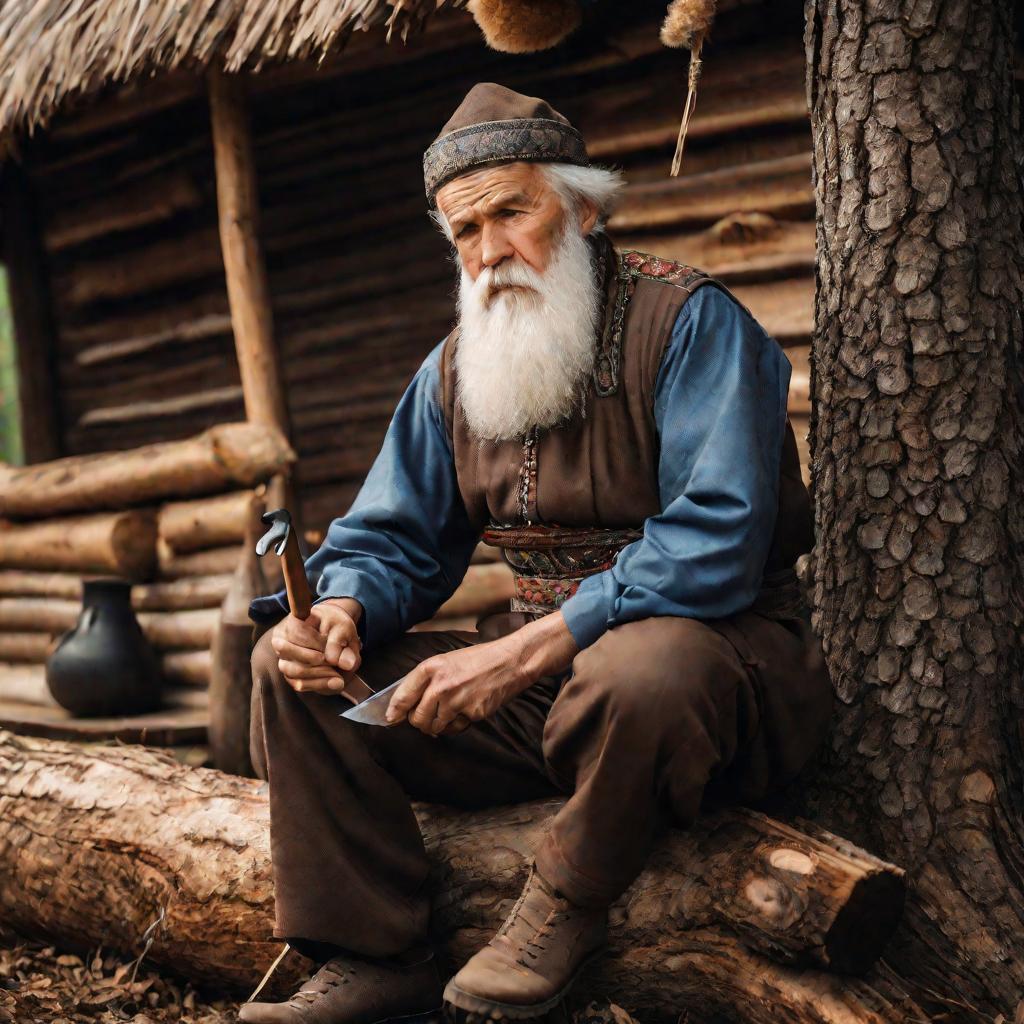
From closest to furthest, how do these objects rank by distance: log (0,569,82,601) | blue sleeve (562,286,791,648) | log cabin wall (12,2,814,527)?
1. blue sleeve (562,286,791,648)
2. log cabin wall (12,2,814,527)
3. log (0,569,82,601)

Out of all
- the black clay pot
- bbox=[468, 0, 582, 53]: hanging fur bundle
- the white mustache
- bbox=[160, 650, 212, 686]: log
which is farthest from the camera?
bbox=[160, 650, 212, 686]: log

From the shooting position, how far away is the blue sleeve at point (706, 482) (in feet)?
7.28

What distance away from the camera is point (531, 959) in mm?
2172

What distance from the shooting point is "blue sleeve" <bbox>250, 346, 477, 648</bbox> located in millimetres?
2672

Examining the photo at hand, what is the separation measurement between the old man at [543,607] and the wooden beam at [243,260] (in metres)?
2.50

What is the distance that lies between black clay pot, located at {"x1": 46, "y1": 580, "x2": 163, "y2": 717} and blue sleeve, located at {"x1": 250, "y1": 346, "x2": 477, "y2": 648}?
2.36m

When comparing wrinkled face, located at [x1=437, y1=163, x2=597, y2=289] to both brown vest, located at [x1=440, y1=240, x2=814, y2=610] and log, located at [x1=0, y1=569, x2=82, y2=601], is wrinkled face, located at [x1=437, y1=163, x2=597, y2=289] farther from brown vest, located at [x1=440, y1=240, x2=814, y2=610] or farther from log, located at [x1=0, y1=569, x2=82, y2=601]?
log, located at [x1=0, y1=569, x2=82, y2=601]

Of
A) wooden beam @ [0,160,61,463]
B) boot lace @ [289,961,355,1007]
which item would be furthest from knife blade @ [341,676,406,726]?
wooden beam @ [0,160,61,463]

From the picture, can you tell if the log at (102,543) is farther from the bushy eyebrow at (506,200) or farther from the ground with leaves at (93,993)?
the bushy eyebrow at (506,200)

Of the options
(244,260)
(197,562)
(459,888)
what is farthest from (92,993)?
(244,260)

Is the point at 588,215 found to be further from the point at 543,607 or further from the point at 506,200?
the point at 543,607

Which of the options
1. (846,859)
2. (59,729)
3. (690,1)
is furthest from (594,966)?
(59,729)

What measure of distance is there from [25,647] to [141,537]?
114 centimetres

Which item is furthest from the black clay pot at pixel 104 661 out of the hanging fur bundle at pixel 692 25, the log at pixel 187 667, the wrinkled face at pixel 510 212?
the hanging fur bundle at pixel 692 25
